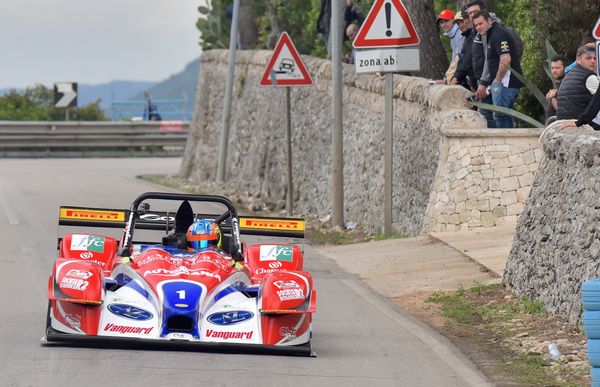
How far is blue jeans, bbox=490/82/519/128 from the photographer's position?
65.1 feet

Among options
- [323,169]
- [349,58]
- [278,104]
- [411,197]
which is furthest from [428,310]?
[278,104]

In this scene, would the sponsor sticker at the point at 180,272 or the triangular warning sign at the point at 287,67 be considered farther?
the triangular warning sign at the point at 287,67

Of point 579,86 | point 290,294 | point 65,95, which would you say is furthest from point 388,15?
point 65,95

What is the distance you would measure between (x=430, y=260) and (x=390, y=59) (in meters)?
3.69

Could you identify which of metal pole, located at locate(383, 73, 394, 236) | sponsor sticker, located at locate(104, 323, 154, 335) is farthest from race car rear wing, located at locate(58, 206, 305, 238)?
metal pole, located at locate(383, 73, 394, 236)

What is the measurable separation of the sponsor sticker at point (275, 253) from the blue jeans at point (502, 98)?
291 inches

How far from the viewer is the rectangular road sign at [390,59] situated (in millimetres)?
20609

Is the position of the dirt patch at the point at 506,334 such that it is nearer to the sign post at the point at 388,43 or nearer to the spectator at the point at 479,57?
the spectator at the point at 479,57

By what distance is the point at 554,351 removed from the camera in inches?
479

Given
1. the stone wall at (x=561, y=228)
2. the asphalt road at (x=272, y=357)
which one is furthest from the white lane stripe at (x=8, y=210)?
the stone wall at (x=561, y=228)

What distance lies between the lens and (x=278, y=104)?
108 feet

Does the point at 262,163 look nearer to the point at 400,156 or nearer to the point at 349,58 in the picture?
the point at 349,58

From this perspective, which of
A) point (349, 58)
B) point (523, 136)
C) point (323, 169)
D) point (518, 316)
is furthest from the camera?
point (349, 58)

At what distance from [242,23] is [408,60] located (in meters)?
22.5
